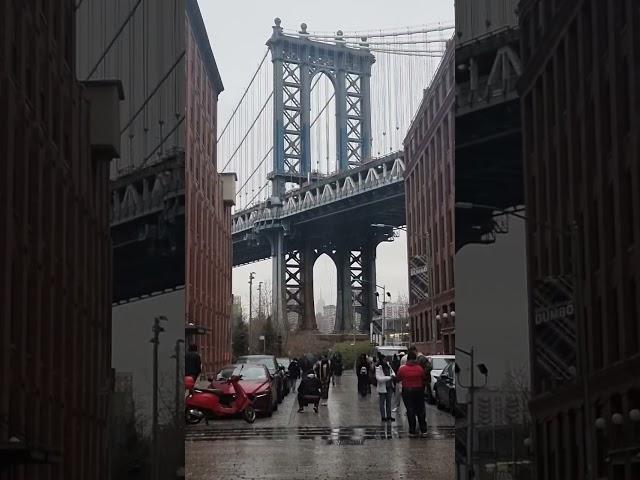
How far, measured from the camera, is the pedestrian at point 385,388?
11.2 feet

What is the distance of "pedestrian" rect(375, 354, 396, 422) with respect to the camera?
3.42 metres

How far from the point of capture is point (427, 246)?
336 cm

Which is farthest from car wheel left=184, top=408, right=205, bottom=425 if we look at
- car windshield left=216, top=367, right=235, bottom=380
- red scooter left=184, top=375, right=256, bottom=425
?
car windshield left=216, top=367, right=235, bottom=380

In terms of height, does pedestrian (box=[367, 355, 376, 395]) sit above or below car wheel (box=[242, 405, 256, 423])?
above

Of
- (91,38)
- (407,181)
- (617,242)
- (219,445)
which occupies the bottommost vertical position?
(219,445)

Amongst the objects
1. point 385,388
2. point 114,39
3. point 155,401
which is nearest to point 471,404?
point 385,388

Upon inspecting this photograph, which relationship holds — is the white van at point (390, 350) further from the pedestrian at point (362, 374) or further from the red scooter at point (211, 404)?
the red scooter at point (211, 404)

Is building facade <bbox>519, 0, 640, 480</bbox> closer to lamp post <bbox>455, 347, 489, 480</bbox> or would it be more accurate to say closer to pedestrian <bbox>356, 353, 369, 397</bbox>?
lamp post <bbox>455, 347, 489, 480</bbox>

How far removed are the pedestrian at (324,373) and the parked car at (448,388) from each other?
53 cm

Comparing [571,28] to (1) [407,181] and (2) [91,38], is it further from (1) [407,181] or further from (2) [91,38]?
(2) [91,38]

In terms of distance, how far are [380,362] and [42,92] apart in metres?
1.80

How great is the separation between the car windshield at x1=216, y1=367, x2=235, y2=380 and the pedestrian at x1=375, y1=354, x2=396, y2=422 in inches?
24.3

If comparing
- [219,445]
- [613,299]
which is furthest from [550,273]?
[219,445]

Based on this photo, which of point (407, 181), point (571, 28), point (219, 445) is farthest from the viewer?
point (407, 181)
